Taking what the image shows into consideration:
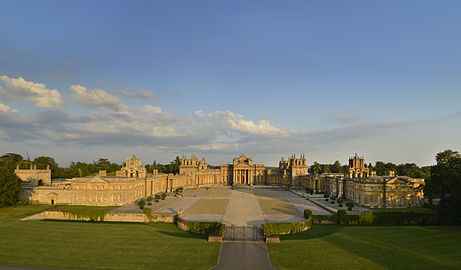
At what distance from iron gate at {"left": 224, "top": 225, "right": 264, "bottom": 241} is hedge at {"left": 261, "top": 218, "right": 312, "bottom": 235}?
3.72ft

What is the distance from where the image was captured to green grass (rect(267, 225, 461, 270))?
24.0 metres

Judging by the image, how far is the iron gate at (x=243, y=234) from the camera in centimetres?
3132

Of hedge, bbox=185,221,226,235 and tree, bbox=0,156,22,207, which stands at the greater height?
tree, bbox=0,156,22,207

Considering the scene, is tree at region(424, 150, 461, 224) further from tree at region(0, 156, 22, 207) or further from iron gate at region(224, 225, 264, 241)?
tree at region(0, 156, 22, 207)

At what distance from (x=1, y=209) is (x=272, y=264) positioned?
53975 mm

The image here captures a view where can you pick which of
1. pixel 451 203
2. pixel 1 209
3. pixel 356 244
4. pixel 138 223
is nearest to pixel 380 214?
pixel 451 203

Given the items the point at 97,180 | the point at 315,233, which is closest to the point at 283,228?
the point at 315,233

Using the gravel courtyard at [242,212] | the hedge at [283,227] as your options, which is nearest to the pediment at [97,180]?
the gravel courtyard at [242,212]

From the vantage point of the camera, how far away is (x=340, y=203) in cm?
5491

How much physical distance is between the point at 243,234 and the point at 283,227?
6.29m

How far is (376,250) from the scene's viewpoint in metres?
27.7

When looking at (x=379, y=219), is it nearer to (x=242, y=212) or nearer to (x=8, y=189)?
(x=242, y=212)

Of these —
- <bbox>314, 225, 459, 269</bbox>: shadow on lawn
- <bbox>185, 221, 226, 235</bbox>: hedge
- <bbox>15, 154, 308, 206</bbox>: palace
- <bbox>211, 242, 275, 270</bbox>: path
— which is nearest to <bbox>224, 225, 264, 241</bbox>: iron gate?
<bbox>185, 221, 226, 235</bbox>: hedge

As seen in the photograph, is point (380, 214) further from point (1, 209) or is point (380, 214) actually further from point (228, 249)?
point (1, 209)
